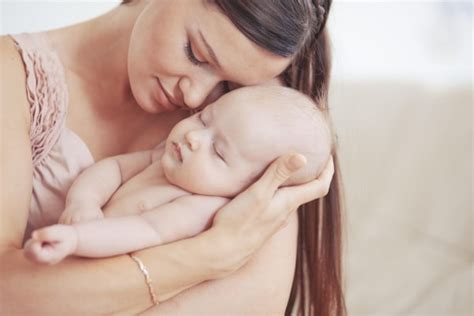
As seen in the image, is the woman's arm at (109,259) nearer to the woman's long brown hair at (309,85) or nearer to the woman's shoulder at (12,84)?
the woman's shoulder at (12,84)

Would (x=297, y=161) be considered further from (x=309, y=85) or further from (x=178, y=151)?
(x=309, y=85)

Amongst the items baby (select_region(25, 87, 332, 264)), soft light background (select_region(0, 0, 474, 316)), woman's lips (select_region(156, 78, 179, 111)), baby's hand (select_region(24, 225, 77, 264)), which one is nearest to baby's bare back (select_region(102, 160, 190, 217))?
baby (select_region(25, 87, 332, 264))

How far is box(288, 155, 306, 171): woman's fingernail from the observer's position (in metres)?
1.11

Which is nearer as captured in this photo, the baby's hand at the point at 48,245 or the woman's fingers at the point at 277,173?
the baby's hand at the point at 48,245

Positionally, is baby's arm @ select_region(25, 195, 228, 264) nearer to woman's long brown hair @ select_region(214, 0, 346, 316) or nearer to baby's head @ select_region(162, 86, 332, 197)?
baby's head @ select_region(162, 86, 332, 197)

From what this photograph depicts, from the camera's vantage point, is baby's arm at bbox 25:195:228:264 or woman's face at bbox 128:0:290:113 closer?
baby's arm at bbox 25:195:228:264

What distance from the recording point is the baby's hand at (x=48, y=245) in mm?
896

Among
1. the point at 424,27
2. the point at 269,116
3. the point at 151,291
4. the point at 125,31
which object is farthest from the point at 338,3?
the point at 151,291

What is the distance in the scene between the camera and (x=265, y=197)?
1.16 m

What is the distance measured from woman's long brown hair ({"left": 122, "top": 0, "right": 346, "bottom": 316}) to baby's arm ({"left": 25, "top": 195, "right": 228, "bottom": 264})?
296mm

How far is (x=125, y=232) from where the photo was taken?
1.07 meters

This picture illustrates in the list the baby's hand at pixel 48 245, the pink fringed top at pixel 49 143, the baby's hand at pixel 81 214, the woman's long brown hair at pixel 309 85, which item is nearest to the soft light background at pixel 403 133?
the woman's long brown hair at pixel 309 85

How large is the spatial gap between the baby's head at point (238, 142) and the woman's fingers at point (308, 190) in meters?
0.03

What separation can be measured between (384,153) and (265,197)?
65.6 inches
